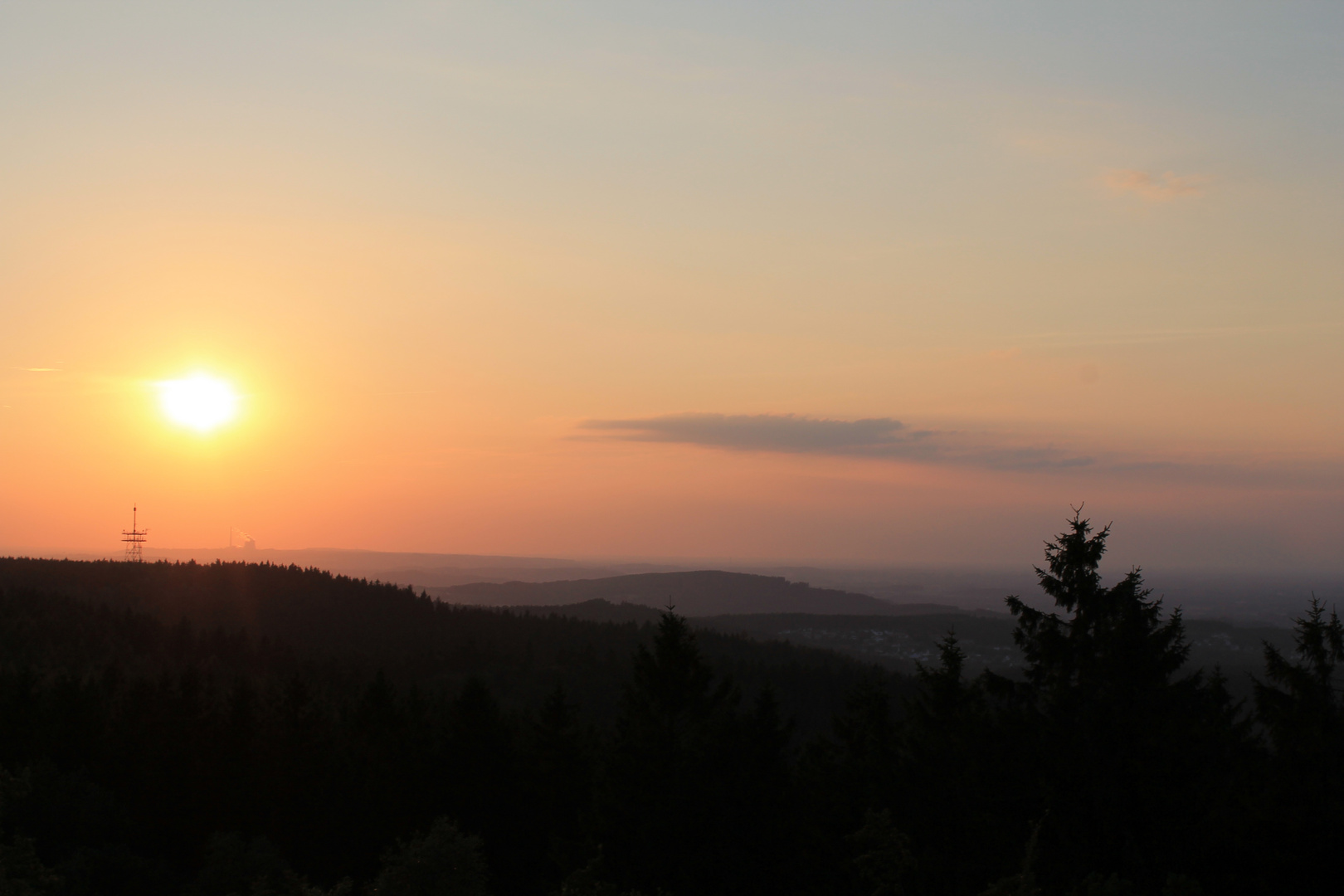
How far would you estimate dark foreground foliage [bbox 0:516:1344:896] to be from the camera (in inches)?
976

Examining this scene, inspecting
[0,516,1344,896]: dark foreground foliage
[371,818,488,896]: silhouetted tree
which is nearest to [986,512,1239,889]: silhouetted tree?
[0,516,1344,896]: dark foreground foliage

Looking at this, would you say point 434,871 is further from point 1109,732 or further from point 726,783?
point 726,783

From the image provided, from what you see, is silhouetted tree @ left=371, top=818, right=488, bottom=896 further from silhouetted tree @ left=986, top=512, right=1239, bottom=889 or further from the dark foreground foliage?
silhouetted tree @ left=986, top=512, right=1239, bottom=889

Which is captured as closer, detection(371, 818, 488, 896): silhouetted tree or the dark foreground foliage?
detection(371, 818, 488, 896): silhouetted tree

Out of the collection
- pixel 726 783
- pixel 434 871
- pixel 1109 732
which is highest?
pixel 1109 732

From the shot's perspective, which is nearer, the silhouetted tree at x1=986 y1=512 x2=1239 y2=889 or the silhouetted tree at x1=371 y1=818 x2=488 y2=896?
the silhouetted tree at x1=371 y1=818 x2=488 y2=896

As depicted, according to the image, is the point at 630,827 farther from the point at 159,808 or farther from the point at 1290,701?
the point at 159,808

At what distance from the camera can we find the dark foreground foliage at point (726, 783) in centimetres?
2480

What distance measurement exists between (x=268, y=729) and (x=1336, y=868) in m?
55.3

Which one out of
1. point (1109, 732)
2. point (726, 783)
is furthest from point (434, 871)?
point (726, 783)

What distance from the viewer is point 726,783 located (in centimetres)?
3766

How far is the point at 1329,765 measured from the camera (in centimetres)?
2738

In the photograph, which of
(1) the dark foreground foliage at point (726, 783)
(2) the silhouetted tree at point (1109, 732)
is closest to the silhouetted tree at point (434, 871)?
(1) the dark foreground foliage at point (726, 783)

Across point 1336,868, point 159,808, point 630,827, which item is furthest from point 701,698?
point 159,808
